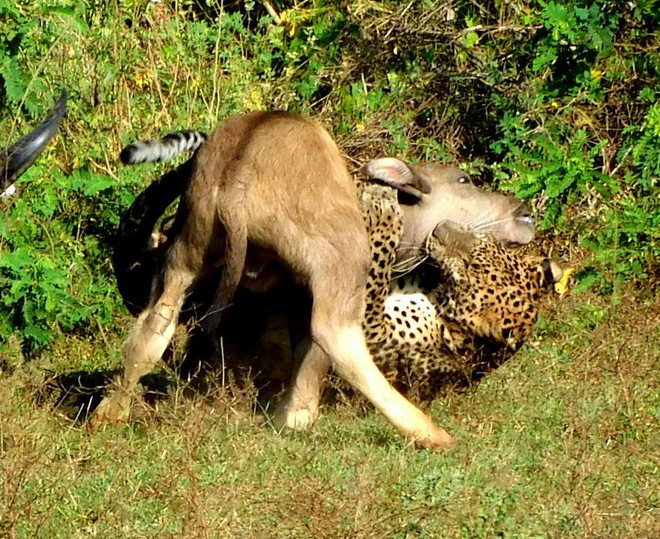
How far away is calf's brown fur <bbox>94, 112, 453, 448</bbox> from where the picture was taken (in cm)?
662

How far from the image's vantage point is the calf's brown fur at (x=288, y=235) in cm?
662

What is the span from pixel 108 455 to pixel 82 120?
12.4 feet

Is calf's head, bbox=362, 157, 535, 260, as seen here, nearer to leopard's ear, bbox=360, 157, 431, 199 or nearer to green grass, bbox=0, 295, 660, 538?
leopard's ear, bbox=360, 157, 431, 199

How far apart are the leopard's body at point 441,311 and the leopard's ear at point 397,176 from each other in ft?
0.24

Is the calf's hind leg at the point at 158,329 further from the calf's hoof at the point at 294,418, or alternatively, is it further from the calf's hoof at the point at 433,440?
the calf's hoof at the point at 433,440

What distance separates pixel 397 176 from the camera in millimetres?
7844

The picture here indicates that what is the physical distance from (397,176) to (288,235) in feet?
4.52

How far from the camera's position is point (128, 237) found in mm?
8055

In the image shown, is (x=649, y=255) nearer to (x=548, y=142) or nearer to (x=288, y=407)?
(x=548, y=142)

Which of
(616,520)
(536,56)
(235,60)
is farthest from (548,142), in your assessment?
(616,520)

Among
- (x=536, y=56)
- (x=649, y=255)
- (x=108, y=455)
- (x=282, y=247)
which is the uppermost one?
(x=282, y=247)

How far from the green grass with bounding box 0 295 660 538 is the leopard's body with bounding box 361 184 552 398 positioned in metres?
0.19

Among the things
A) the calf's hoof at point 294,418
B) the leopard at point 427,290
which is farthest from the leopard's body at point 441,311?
→ the calf's hoof at point 294,418

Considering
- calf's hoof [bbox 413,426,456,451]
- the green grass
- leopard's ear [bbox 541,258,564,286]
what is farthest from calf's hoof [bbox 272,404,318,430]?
leopard's ear [bbox 541,258,564,286]
